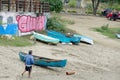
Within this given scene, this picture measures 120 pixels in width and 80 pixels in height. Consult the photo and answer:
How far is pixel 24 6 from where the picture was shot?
36938mm

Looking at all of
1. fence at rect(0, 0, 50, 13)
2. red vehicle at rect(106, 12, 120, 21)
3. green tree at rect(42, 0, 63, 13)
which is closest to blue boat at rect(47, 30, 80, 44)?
fence at rect(0, 0, 50, 13)

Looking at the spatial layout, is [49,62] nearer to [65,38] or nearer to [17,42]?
[17,42]

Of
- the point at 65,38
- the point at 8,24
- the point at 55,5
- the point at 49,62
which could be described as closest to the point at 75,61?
the point at 49,62

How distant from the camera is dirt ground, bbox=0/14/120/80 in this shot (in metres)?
24.1

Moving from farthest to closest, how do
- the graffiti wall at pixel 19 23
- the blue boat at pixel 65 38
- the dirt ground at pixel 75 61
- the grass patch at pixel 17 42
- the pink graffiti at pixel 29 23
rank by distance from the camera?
the blue boat at pixel 65 38 < the pink graffiti at pixel 29 23 < the graffiti wall at pixel 19 23 < the grass patch at pixel 17 42 < the dirt ground at pixel 75 61

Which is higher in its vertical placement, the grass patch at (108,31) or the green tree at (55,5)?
the green tree at (55,5)

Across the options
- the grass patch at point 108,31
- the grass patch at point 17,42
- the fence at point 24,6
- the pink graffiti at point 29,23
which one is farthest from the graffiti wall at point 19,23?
the grass patch at point 108,31

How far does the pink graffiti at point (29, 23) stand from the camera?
118 feet

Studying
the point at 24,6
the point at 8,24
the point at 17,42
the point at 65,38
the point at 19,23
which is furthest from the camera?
the point at 65,38

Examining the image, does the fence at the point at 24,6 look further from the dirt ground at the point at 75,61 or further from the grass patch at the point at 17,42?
the dirt ground at the point at 75,61

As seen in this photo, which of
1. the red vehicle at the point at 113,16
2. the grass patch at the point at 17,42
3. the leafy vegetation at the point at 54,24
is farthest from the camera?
the red vehicle at the point at 113,16

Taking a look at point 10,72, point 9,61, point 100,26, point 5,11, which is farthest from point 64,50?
point 100,26

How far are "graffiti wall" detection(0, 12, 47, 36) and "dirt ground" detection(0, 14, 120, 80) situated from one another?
7.30 feet

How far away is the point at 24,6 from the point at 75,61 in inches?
359
